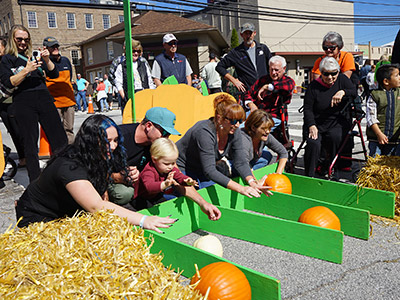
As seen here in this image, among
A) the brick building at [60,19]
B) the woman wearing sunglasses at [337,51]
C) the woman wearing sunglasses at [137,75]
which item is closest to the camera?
the woman wearing sunglasses at [337,51]

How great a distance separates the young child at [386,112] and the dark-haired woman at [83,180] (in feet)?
11.9

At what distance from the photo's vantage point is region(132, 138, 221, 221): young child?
3.46 meters

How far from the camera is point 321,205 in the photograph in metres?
3.93

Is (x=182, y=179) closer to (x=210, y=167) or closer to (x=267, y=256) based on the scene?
(x=210, y=167)

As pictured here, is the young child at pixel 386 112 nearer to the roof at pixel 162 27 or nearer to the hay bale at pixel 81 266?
the hay bale at pixel 81 266

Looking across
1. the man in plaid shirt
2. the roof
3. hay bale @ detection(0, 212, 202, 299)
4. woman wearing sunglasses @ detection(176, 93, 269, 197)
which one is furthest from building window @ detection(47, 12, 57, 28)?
hay bale @ detection(0, 212, 202, 299)

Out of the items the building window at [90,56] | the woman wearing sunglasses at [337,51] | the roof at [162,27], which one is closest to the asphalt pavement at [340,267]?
the woman wearing sunglasses at [337,51]

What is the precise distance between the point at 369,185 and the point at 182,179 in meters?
2.25

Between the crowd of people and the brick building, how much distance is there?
141 ft

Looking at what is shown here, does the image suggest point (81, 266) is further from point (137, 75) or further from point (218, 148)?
point (137, 75)

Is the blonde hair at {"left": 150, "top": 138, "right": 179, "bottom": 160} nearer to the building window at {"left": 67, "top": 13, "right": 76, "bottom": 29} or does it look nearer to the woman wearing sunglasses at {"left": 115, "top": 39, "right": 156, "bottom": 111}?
the woman wearing sunglasses at {"left": 115, "top": 39, "right": 156, "bottom": 111}

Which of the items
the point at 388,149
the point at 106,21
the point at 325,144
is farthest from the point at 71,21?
the point at 388,149

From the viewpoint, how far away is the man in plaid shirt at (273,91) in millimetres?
5590

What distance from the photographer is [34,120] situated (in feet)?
16.0
